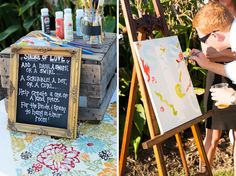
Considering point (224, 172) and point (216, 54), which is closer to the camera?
point (216, 54)

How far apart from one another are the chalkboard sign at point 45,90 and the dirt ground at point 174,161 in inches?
39.4

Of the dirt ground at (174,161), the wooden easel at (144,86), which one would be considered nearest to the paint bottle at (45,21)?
the wooden easel at (144,86)

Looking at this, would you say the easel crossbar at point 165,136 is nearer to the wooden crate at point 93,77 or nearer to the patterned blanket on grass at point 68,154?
the patterned blanket on grass at point 68,154

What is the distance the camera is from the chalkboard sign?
1.93 metres

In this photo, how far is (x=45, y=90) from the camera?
1.99 metres

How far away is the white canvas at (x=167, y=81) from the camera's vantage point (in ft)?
5.93

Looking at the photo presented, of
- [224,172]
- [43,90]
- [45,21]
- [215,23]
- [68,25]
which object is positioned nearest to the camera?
[215,23]

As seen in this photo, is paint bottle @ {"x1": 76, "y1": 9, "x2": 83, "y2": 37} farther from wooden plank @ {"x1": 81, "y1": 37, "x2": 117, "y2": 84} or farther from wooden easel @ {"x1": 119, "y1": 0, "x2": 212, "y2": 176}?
wooden easel @ {"x1": 119, "y1": 0, "x2": 212, "y2": 176}

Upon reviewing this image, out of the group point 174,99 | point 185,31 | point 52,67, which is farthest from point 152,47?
point 185,31

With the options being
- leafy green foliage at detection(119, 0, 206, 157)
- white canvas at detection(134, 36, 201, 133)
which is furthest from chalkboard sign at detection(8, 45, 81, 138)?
leafy green foliage at detection(119, 0, 206, 157)

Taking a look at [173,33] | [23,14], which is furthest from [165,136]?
[23,14]

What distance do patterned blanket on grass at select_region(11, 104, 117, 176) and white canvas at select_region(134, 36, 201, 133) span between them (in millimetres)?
301

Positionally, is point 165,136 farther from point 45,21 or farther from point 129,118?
point 45,21

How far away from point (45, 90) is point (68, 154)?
33cm
